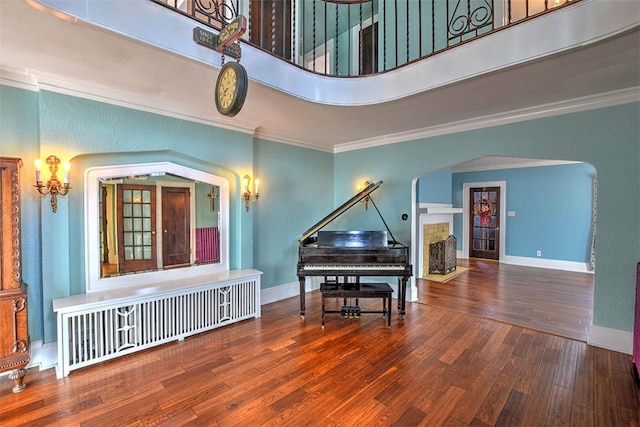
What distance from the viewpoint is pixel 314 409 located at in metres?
2.14

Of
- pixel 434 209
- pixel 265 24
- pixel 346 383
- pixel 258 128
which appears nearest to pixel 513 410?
pixel 346 383

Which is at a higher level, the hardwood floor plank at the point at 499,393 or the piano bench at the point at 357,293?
the piano bench at the point at 357,293

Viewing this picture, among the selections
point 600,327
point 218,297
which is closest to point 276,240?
point 218,297

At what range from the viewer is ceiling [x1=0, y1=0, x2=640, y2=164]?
6.93ft

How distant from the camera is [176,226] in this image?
3686 millimetres

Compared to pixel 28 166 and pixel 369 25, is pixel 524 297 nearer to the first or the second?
pixel 369 25

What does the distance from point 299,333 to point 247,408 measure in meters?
1.31

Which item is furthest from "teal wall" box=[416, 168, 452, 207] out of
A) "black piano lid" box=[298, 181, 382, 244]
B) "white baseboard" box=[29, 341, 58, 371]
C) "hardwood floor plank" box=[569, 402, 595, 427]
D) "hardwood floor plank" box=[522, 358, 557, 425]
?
"white baseboard" box=[29, 341, 58, 371]

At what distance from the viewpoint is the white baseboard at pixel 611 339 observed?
292cm

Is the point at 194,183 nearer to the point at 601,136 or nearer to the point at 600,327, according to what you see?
the point at 601,136

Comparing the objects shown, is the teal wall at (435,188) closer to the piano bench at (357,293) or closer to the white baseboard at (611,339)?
the piano bench at (357,293)

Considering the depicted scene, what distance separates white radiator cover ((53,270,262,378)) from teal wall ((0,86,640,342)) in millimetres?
367

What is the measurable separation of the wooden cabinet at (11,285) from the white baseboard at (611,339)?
547 cm

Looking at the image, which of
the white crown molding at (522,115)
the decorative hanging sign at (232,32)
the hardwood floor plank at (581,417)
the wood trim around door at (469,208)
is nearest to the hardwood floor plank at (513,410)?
the hardwood floor plank at (581,417)
